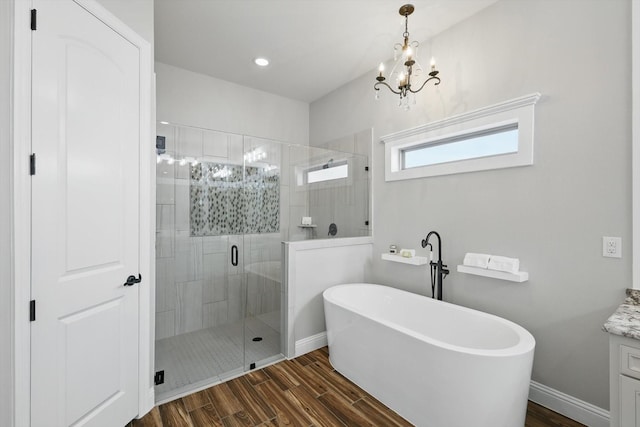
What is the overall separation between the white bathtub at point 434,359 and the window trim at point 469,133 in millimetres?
1177

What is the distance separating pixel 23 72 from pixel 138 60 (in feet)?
2.43

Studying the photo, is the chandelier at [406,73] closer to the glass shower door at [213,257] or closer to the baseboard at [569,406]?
the glass shower door at [213,257]

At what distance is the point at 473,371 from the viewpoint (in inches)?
62.8

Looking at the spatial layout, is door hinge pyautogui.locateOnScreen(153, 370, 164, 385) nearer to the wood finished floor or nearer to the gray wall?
the wood finished floor

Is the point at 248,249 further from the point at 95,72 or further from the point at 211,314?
the point at 95,72

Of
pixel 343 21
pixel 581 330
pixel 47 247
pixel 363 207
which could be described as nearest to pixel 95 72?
pixel 47 247

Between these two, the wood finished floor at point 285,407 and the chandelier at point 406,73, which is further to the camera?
the chandelier at point 406,73

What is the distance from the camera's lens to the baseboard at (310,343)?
111 inches

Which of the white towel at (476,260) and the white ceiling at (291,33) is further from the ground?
the white ceiling at (291,33)

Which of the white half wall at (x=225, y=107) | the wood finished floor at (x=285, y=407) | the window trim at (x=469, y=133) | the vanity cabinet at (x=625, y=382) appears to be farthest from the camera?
the white half wall at (x=225, y=107)

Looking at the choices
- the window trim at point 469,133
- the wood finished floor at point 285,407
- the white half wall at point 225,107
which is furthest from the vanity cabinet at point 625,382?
the white half wall at point 225,107

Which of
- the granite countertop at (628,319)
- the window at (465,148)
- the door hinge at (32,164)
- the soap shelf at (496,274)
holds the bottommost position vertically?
the granite countertop at (628,319)

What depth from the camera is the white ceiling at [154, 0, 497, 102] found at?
2.34 m

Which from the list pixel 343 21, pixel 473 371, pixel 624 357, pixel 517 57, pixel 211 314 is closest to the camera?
pixel 624 357
